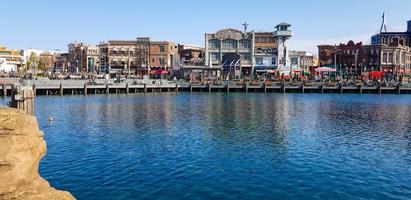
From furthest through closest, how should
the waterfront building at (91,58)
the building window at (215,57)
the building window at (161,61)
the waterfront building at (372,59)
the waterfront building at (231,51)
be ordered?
the waterfront building at (91,58)
the waterfront building at (372,59)
the building window at (161,61)
the building window at (215,57)
the waterfront building at (231,51)

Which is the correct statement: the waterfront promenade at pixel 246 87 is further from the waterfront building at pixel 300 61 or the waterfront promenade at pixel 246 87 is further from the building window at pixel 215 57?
the waterfront building at pixel 300 61

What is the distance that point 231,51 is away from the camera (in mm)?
145875

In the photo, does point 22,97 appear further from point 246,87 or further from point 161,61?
point 161,61

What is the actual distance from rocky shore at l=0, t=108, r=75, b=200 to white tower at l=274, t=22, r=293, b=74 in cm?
13770

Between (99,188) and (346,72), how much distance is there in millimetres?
151476

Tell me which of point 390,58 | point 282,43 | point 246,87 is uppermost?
point 282,43

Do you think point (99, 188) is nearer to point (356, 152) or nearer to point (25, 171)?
point (25, 171)

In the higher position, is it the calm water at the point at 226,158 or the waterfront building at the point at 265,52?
the waterfront building at the point at 265,52

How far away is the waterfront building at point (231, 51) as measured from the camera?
14462 cm

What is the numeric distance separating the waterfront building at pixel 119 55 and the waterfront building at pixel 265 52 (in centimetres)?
4621

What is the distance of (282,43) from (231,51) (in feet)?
61.6

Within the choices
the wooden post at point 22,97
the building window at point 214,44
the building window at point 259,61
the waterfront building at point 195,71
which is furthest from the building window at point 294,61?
the wooden post at point 22,97

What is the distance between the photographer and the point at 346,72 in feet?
526

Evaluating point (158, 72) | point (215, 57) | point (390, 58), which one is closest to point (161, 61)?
point (158, 72)
